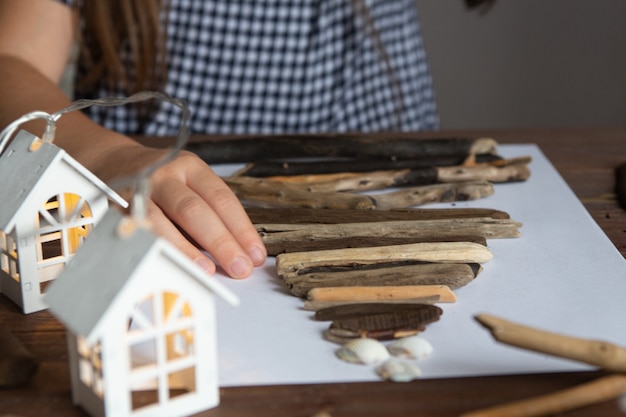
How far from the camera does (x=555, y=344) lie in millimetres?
557

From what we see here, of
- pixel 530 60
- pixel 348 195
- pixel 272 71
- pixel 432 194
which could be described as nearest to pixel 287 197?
pixel 348 195

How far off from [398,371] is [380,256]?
19 cm

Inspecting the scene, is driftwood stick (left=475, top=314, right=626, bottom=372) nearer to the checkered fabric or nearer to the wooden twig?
the wooden twig

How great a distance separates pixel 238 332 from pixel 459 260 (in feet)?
0.75

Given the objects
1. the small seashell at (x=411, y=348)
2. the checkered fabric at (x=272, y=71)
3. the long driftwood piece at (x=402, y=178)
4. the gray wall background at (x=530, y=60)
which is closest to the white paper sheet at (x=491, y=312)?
the small seashell at (x=411, y=348)

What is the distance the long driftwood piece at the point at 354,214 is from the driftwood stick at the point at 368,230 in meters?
0.02

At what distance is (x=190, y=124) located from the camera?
148cm

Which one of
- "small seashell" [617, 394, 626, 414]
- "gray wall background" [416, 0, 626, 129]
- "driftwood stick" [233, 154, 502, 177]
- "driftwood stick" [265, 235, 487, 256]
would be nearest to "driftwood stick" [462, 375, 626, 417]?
"small seashell" [617, 394, 626, 414]

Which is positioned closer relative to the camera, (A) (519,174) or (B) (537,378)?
(B) (537,378)

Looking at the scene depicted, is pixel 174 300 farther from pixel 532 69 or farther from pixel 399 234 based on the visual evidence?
pixel 532 69

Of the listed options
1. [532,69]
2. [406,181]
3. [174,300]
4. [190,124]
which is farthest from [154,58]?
[532,69]

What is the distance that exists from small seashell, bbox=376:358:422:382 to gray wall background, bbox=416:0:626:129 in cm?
188

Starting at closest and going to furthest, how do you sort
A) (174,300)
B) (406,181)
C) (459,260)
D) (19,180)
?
(174,300) < (19,180) < (459,260) < (406,181)

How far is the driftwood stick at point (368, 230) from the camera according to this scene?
83cm
